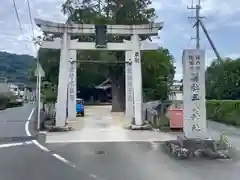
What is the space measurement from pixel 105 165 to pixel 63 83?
430 inches

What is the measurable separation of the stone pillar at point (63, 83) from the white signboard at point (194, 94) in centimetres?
873

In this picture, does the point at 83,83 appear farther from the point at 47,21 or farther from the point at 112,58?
the point at 47,21

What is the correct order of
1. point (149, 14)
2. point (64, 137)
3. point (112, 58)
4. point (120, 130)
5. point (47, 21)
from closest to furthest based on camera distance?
point (64, 137), point (120, 130), point (47, 21), point (112, 58), point (149, 14)

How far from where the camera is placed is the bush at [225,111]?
76.2 ft

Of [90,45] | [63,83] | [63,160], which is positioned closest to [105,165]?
[63,160]

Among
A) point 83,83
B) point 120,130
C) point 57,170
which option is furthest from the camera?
point 83,83

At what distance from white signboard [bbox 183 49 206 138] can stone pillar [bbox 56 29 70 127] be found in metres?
8.73

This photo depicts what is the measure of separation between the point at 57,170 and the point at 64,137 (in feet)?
23.3

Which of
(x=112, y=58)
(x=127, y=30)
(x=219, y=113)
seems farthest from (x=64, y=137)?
(x=112, y=58)

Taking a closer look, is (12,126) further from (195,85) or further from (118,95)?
(118,95)

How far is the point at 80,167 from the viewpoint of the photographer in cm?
979

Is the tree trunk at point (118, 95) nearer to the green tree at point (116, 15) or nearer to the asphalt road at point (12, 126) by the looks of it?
the green tree at point (116, 15)

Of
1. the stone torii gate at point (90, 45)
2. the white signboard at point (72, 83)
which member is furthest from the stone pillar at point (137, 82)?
the white signboard at point (72, 83)

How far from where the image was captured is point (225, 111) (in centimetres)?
2498
